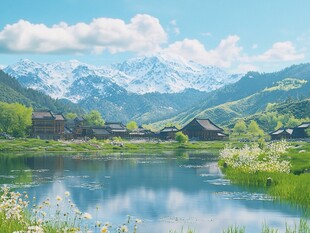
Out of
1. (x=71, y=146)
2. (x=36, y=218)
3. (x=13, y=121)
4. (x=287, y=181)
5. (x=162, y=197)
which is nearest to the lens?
(x=36, y=218)

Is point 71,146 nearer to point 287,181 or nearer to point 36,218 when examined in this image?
point 287,181

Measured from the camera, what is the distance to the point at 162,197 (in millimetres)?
50094

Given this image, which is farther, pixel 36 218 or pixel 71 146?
pixel 71 146

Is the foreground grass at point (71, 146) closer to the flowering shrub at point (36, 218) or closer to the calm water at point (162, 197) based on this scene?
the calm water at point (162, 197)

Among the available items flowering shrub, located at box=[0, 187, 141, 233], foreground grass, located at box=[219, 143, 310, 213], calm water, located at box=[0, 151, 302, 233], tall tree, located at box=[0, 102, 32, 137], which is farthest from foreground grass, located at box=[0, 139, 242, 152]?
flowering shrub, located at box=[0, 187, 141, 233]

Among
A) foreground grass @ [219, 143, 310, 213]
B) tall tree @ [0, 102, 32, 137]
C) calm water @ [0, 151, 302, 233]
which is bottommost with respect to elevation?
calm water @ [0, 151, 302, 233]

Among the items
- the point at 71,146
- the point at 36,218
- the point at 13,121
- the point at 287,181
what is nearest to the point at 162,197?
the point at 287,181

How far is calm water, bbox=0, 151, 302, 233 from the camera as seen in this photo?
36.2 m

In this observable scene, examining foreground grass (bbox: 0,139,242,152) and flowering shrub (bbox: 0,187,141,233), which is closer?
flowering shrub (bbox: 0,187,141,233)

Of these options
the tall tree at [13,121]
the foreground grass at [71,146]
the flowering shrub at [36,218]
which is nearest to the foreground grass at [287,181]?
the flowering shrub at [36,218]

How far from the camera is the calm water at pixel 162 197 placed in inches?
1426

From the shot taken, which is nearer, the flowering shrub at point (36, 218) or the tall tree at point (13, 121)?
the flowering shrub at point (36, 218)

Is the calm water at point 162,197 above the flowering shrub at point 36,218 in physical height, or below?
below

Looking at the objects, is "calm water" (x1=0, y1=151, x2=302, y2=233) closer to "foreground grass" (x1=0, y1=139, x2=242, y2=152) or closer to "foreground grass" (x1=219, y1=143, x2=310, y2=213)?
"foreground grass" (x1=219, y1=143, x2=310, y2=213)
